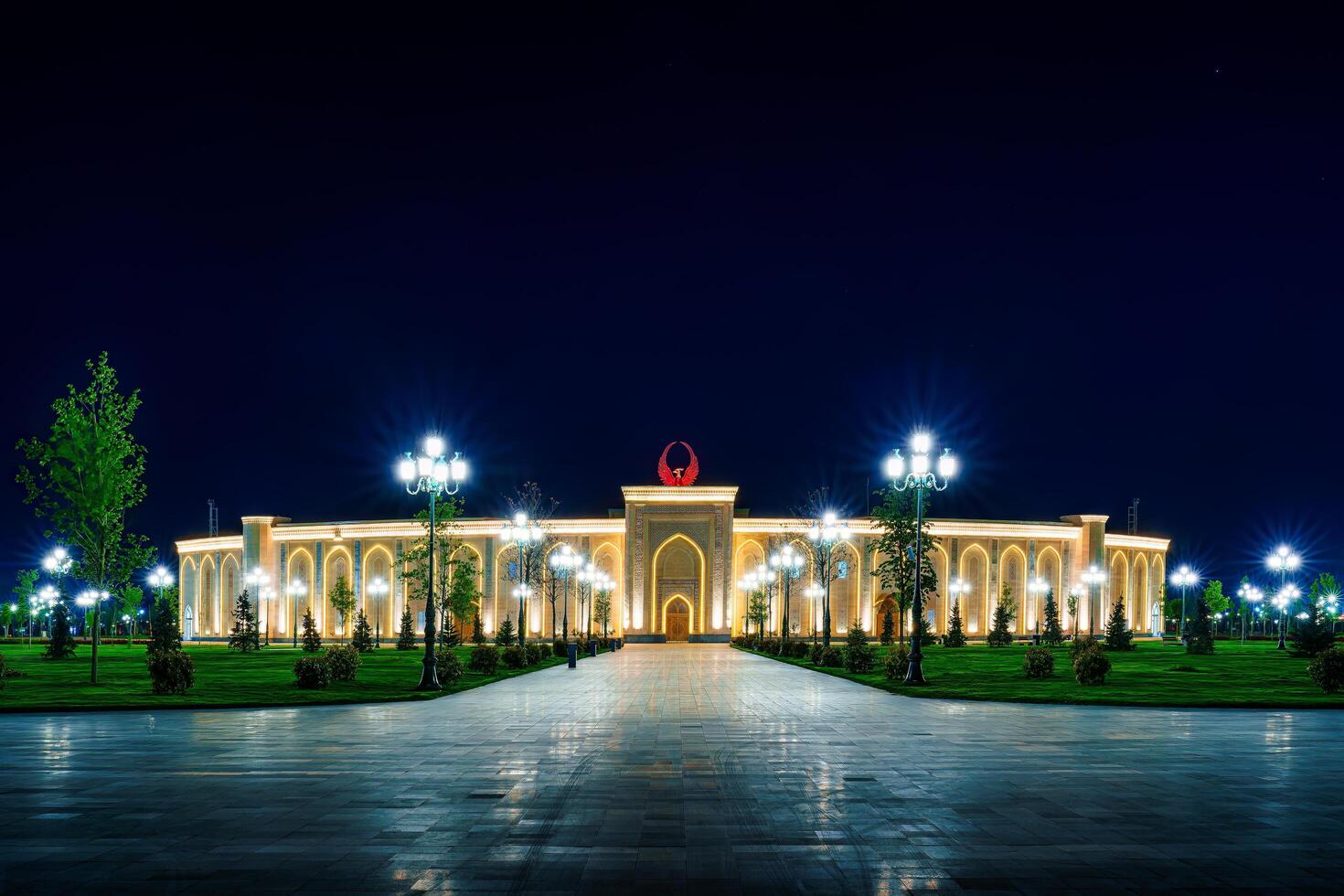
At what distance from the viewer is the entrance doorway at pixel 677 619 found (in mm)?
68000

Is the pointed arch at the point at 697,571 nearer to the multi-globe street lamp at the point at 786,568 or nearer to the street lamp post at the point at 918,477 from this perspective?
the multi-globe street lamp at the point at 786,568

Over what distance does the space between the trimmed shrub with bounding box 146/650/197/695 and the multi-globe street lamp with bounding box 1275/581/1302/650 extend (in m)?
53.0

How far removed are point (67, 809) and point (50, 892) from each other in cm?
309

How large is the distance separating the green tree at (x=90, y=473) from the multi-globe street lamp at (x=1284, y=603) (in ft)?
177

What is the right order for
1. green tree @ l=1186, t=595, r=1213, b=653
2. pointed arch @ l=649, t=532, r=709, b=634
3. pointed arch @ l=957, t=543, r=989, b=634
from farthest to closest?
pointed arch @ l=957, t=543, r=989, b=634
pointed arch @ l=649, t=532, r=709, b=634
green tree @ l=1186, t=595, r=1213, b=653

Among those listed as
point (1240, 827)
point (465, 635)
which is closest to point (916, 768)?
point (1240, 827)

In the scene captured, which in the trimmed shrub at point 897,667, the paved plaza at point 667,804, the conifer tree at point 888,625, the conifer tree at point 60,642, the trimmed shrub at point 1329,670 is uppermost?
the paved plaza at point 667,804

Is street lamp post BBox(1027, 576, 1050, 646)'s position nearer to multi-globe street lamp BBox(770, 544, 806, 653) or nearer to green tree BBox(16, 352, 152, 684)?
multi-globe street lamp BBox(770, 544, 806, 653)

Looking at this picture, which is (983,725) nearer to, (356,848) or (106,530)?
(356,848)

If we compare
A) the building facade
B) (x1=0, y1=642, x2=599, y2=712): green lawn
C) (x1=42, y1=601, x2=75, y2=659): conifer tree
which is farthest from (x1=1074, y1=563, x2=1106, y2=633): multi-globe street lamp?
(x1=42, y1=601, x2=75, y2=659): conifer tree

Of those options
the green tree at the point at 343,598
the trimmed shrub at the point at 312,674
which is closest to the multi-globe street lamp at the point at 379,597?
the green tree at the point at 343,598

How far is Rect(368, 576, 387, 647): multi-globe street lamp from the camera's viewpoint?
69875mm

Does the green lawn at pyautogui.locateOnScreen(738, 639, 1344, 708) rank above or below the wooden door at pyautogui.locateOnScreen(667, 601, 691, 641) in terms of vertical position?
above

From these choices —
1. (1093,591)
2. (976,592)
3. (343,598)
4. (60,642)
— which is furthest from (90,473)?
(1093,591)
